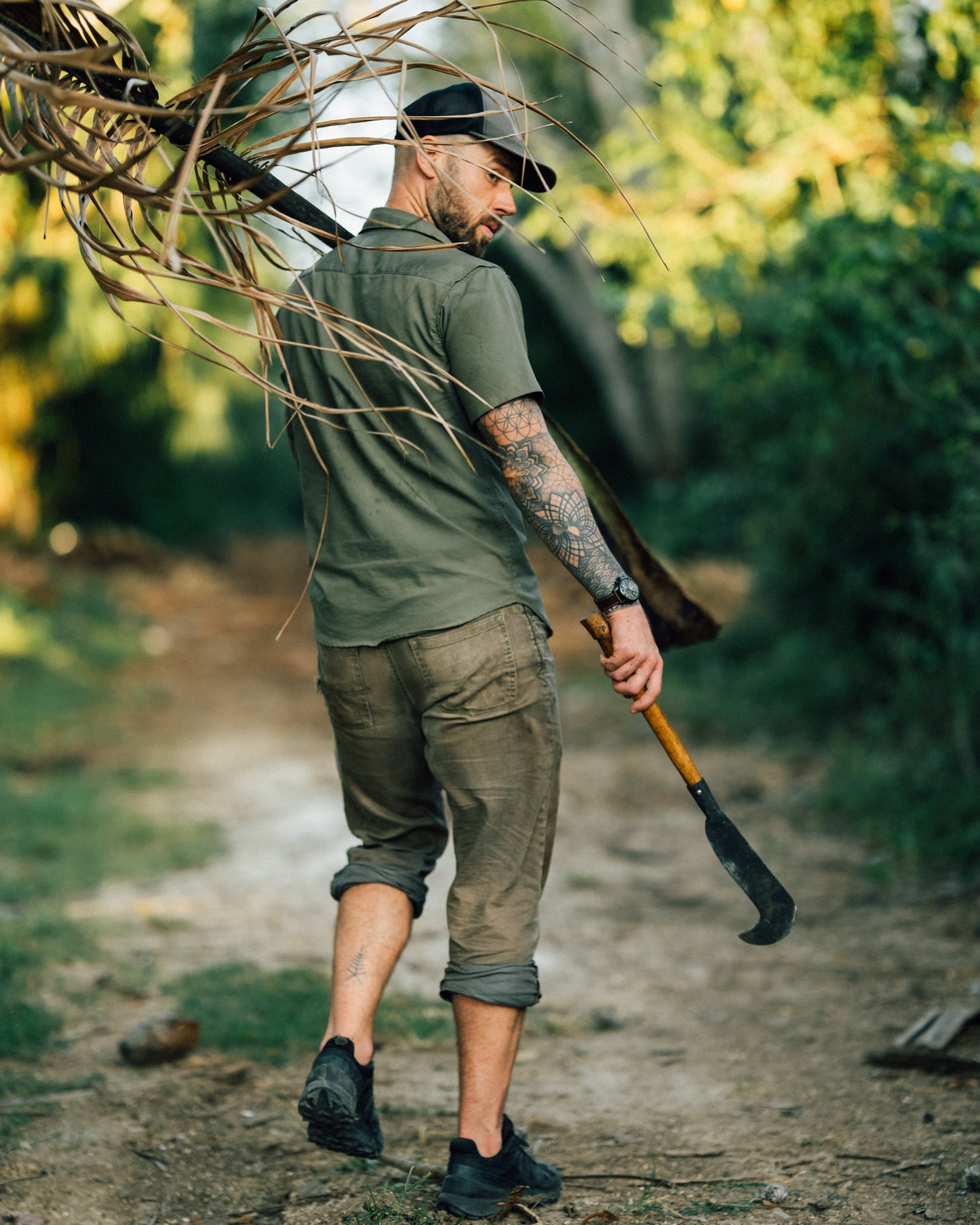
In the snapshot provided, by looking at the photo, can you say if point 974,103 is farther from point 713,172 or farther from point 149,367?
point 149,367

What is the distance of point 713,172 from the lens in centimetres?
→ 682

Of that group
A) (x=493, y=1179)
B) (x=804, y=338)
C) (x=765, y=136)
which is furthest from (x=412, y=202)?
(x=765, y=136)

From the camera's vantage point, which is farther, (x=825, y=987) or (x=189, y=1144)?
(x=825, y=987)

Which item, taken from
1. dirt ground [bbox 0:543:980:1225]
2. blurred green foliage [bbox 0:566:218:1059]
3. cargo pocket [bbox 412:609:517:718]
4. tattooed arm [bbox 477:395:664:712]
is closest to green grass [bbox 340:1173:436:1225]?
dirt ground [bbox 0:543:980:1225]

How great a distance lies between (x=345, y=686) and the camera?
2.44 m

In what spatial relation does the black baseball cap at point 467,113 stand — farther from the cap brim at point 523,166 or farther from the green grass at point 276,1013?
the green grass at point 276,1013

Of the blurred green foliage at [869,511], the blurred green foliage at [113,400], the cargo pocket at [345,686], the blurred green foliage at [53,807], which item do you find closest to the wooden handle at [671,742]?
the cargo pocket at [345,686]

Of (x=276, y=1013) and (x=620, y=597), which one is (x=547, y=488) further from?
(x=276, y=1013)

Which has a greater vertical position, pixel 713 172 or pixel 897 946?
pixel 713 172

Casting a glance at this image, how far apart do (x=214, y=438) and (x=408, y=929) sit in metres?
11.8

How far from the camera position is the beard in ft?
7.81

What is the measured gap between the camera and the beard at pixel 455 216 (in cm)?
238

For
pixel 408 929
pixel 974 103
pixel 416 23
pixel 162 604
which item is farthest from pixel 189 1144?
pixel 162 604

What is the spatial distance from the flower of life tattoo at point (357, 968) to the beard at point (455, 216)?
1447mm
